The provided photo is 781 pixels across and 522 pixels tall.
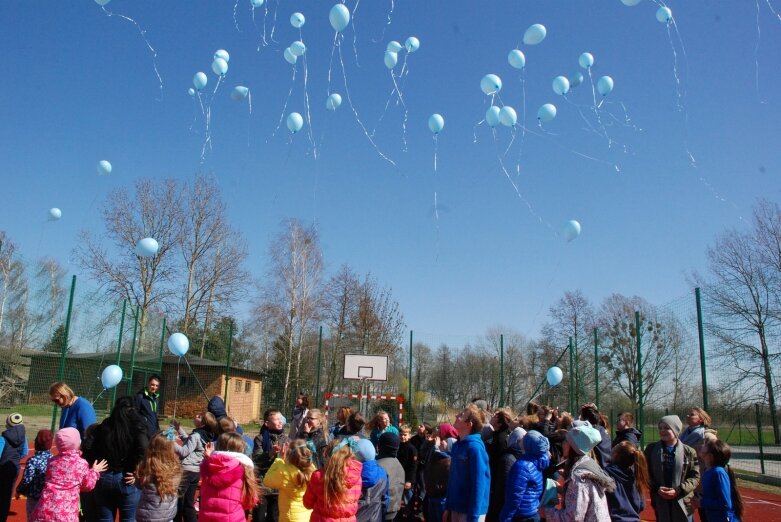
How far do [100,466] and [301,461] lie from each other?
1.52 meters

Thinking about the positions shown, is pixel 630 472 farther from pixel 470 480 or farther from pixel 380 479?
pixel 380 479

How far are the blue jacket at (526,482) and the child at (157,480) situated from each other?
2506 mm

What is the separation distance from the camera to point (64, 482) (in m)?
4.28

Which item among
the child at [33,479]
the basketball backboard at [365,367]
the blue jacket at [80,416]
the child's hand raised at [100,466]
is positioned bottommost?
the child at [33,479]

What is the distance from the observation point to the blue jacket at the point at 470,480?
4258 millimetres

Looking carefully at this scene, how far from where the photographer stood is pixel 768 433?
1650cm

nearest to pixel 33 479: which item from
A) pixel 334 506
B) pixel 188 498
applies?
pixel 188 498

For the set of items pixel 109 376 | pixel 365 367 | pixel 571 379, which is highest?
pixel 365 367

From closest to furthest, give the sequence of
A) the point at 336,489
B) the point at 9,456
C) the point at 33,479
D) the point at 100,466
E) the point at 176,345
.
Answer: the point at 336,489, the point at 100,466, the point at 33,479, the point at 9,456, the point at 176,345

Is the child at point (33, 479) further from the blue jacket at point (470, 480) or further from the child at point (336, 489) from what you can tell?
the blue jacket at point (470, 480)

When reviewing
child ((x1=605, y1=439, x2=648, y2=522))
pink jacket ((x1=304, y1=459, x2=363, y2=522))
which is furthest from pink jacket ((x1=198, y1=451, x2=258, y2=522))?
child ((x1=605, y1=439, x2=648, y2=522))

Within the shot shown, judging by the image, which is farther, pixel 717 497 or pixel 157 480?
pixel 717 497

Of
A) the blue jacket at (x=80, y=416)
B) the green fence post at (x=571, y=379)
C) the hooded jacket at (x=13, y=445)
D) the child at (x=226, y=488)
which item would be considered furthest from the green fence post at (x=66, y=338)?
the green fence post at (x=571, y=379)

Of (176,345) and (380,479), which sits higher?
(176,345)
